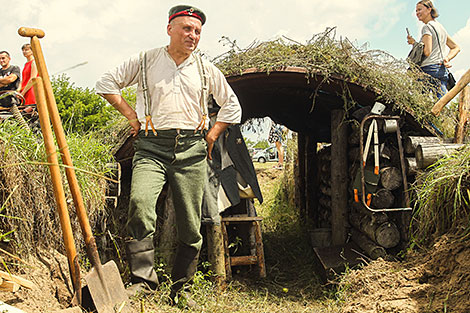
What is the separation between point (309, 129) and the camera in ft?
27.7

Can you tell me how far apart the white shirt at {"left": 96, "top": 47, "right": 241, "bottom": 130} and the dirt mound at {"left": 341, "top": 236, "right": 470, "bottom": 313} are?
93.3 inches

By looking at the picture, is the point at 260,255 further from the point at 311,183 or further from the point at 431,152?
the point at 311,183

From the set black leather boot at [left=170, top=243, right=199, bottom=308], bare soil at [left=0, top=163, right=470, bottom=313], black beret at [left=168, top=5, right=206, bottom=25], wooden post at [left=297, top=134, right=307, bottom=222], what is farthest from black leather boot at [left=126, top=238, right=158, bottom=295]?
wooden post at [left=297, top=134, right=307, bottom=222]

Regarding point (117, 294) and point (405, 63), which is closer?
point (117, 294)

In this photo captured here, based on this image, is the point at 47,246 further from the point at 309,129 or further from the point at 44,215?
the point at 309,129

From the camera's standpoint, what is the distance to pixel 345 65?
18.6ft

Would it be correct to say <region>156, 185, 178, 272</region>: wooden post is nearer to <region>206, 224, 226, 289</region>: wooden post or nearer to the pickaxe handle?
<region>206, 224, 226, 289</region>: wooden post

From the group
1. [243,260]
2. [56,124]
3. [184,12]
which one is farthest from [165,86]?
[243,260]

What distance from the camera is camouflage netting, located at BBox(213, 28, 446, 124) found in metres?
5.59

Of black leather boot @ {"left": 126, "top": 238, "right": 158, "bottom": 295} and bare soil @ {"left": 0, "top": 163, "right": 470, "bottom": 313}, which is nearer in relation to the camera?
bare soil @ {"left": 0, "top": 163, "right": 470, "bottom": 313}

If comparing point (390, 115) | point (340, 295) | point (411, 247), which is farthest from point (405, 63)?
point (340, 295)

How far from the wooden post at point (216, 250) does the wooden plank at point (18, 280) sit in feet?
7.75

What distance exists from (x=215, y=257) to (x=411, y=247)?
2170 mm

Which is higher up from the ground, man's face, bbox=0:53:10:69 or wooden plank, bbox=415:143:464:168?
man's face, bbox=0:53:10:69
